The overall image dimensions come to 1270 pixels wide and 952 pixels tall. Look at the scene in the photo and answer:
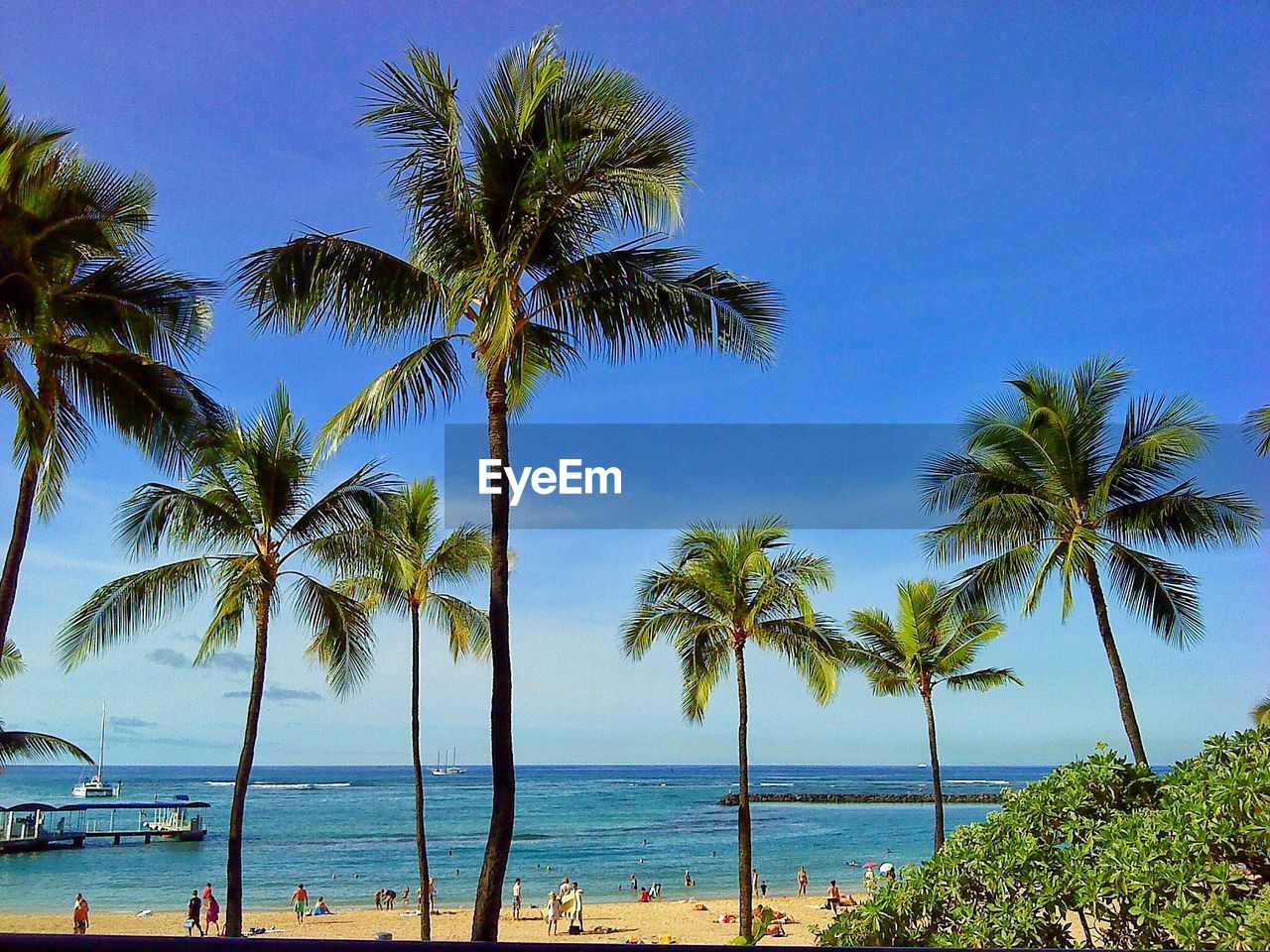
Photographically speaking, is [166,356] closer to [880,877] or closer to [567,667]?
[880,877]

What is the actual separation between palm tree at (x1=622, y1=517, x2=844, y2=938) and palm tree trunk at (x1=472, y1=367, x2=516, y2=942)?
589cm

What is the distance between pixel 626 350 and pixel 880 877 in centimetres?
311

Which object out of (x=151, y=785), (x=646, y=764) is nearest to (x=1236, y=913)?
(x=151, y=785)

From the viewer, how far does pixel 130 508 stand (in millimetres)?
8922

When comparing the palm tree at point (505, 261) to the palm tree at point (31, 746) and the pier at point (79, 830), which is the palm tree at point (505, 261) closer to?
the palm tree at point (31, 746)

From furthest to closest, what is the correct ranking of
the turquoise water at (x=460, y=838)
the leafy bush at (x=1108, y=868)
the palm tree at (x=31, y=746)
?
1. the turquoise water at (x=460, y=838)
2. the palm tree at (x=31, y=746)
3. the leafy bush at (x=1108, y=868)

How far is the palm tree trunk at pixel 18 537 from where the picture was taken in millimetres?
5719

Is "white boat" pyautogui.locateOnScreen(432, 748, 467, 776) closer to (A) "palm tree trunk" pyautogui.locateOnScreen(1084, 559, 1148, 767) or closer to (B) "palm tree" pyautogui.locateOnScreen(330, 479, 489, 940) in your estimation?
(B) "palm tree" pyautogui.locateOnScreen(330, 479, 489, 940)

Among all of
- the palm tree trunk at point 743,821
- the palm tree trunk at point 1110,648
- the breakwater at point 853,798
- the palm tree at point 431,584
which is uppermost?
the palm tree at point 431,584

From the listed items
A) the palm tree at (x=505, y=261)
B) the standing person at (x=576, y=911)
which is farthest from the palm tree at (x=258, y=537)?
the standing person at (x=576, y=911)

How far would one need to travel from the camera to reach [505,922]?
18.7 meters

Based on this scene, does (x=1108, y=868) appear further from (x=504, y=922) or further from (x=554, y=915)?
(x=504, y=922)

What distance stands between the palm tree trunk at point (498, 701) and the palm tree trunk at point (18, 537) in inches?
99.5

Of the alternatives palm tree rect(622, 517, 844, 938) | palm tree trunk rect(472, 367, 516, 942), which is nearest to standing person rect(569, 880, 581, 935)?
palm tree rect(622, 517, 844, 938)
